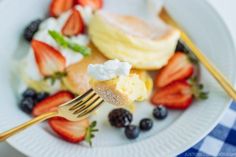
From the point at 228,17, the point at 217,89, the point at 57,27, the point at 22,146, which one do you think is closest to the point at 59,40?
the point at 57,27

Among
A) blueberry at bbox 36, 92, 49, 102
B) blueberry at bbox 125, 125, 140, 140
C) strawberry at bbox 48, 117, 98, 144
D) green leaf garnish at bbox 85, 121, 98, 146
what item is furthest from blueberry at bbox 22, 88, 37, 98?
blueberry at bbox 125, 125, 140, 140

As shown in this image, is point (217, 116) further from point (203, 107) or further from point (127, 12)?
point (127, 12)

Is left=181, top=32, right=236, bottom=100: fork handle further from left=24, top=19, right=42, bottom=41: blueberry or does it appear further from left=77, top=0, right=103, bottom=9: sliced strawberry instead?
left=24, top=19, right=42, bottom=41: blueberry

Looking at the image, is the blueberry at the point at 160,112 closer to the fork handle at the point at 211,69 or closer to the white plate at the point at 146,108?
the white plate at the point at 146,108

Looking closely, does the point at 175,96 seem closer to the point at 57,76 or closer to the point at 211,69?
the point at 211,69

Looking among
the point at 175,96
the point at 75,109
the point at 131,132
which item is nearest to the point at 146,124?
the point at 131,132

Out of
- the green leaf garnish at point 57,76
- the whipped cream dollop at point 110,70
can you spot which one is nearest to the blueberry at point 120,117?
the green leaf garnish at point 57,76
